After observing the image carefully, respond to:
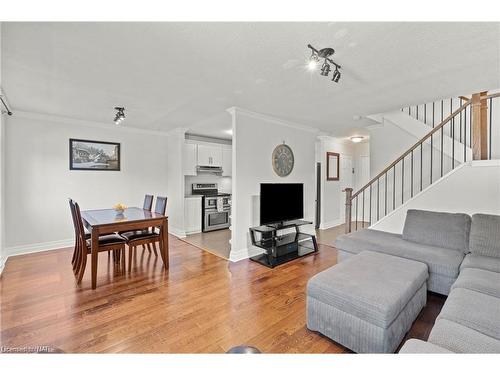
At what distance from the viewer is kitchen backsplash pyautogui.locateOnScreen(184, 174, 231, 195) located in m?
5.87

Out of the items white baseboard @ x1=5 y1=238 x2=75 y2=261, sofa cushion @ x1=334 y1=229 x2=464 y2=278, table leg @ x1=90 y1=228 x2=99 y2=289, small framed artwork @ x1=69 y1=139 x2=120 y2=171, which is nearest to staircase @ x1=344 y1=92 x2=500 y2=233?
sofa cushion @ x1=334 y1=229 x2=464 y2=278

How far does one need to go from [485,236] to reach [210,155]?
505 cm

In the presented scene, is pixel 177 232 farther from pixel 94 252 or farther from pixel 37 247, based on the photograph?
pixel 94 252

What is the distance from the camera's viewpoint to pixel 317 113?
3.90 meters

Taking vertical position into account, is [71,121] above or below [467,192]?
above

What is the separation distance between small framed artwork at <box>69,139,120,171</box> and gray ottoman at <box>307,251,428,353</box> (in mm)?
4541

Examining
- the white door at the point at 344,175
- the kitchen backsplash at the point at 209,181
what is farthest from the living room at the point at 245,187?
the white door at the point at 344,175

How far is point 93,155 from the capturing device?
178 inches

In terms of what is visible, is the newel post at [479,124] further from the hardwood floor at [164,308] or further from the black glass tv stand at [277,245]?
the black glass tv stand at [277,245]

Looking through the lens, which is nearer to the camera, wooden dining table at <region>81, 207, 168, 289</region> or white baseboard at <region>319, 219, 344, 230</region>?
wooden dining table at <region>81, 207, 168, 289</region>

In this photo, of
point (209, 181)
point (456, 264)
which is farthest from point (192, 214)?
point (456, 264)

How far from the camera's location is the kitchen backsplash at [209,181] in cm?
587

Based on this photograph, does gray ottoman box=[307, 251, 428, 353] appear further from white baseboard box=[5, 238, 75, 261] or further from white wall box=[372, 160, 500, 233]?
white baseboard box=[5, 238, 75, 261]

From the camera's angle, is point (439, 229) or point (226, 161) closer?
point (439, 229)
